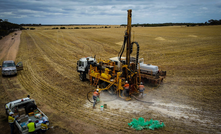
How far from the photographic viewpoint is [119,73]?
12992mm

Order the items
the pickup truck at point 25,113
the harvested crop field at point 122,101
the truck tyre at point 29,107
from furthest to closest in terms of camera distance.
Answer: the harvested crop field at point 122,101 < the truck tyre at point 29,107 < the pickup truck at point 25,113

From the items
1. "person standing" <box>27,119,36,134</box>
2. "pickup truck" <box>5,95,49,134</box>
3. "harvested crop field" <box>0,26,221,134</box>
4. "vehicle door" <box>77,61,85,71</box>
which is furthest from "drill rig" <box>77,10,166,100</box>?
"person standing" <box>27,119,36,134</box>

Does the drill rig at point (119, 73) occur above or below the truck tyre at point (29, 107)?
above

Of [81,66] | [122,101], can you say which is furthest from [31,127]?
[81,66]

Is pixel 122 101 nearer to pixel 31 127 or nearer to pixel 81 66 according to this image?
pixel 81 66

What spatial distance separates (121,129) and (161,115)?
3132 millimetres

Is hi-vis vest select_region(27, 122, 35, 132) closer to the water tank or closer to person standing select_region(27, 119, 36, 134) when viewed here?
person standing select_region(27, 119, 36, 134)

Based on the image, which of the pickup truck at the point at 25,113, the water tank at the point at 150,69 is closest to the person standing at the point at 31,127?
the pickup truck at the point at 25,113

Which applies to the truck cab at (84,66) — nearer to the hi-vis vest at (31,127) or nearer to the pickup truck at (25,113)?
the pickup truck at (25,113)

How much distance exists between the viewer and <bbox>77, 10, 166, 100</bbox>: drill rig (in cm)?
1312

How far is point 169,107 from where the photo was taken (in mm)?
11617


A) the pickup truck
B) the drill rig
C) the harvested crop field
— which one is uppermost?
the drill rig

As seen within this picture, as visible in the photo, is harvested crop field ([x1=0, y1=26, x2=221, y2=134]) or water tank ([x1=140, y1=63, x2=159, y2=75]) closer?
harvested crop field ([x1=0, y1=26, x2=221, y2=134])

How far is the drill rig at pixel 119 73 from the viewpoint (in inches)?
517
